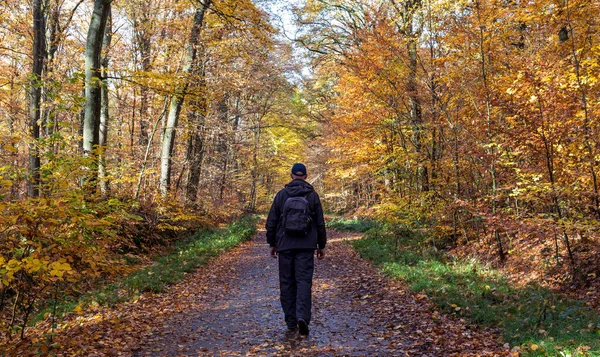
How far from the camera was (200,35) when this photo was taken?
14.7 meters

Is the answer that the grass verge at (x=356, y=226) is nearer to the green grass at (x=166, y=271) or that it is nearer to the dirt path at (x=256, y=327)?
the green grass at (x=166, y=271)

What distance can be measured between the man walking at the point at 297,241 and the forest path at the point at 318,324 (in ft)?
1.28

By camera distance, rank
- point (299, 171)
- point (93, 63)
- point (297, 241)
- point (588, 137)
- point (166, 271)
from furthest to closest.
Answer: point (166, 271)
point (93, 63)
point (588, 137)
point (299, 171)
point (297, 241)

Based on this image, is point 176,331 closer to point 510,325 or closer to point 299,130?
point 510,325

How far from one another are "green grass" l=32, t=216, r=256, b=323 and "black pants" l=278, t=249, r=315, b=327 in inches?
118

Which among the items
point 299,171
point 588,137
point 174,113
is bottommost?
point 299,171

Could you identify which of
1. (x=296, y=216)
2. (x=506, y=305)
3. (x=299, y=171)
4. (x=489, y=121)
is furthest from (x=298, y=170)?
(x=489, y=121)

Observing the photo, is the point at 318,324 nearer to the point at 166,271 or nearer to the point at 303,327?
the point at 303,327

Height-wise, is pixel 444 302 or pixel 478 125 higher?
pixel 478 125

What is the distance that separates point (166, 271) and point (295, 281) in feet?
15.3

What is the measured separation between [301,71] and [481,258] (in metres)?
18.0

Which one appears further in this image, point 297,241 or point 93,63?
point 93,63

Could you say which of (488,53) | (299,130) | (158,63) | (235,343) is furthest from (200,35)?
(299,130)

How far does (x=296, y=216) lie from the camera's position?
18.0ft
